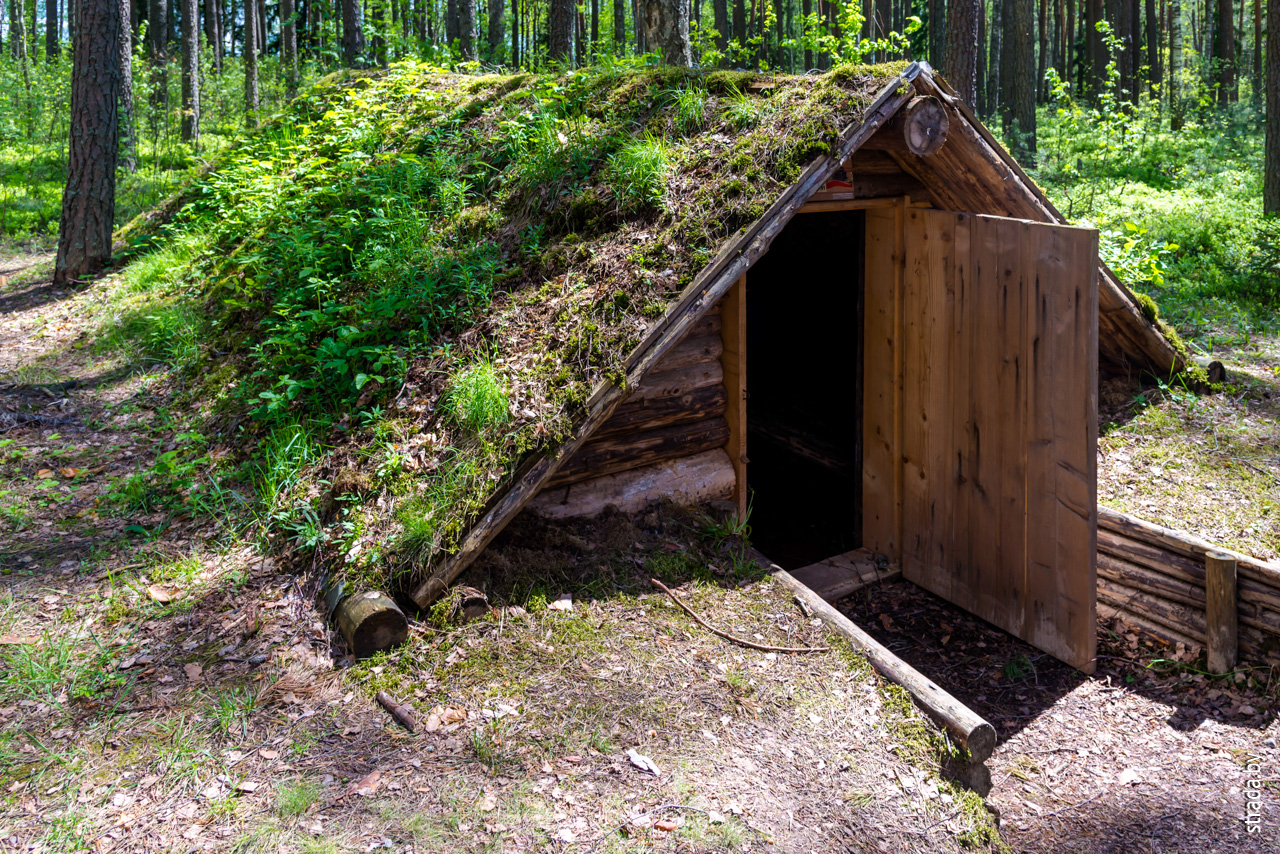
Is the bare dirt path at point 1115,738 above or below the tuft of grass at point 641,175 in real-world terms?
below

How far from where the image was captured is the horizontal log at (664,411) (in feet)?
16.4

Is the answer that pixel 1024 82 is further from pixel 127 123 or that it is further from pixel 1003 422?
pixel 127 123

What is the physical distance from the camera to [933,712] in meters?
3.83

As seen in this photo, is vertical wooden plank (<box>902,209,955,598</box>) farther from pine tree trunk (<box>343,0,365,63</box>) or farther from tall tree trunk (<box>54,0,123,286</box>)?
pine tree trunk (<box>343,0,365,63</box>)

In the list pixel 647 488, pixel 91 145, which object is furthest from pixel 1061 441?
pixel 91 145

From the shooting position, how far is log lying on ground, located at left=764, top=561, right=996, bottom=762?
369cm

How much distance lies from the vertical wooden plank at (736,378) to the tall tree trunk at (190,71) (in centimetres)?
1508

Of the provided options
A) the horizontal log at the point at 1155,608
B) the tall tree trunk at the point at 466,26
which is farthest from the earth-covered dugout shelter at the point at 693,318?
the tall tree trunk at the point at 466,26

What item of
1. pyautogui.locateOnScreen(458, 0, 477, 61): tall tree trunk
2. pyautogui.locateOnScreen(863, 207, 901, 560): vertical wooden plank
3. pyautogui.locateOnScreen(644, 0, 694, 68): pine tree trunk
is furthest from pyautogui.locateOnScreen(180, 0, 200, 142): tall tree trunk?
pyautogui.locateOnScreen(863, 207, 901, 560): vertical wooden plank

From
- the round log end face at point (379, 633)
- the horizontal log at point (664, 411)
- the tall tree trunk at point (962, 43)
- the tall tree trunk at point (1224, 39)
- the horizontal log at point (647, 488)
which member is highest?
the tall tree trunk at point (1224, 39)

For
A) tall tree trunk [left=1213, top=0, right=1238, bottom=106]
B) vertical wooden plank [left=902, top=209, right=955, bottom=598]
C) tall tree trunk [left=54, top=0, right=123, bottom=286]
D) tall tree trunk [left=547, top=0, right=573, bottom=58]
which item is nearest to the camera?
vertical wooden plank [left=902, top=209, right=955, bottom=598]

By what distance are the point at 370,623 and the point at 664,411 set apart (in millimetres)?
2134

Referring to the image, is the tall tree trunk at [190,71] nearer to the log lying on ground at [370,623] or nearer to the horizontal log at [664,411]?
the horizontal log at [664,411]

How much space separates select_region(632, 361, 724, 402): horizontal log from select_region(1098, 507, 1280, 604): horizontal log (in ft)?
8.14
